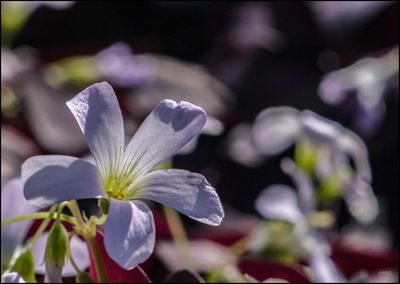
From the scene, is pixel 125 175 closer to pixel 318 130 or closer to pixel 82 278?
pixel 82 278

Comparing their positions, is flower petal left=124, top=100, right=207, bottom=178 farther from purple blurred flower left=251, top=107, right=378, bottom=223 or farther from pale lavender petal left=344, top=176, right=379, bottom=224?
pale lavender petal left=344, top=176, right=379, bottom=224

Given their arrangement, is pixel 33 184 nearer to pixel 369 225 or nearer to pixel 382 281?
pixel 382 281

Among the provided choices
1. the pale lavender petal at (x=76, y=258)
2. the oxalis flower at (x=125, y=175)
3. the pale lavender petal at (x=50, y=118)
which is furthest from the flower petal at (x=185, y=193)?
the pale lavender petal at (x=50, y=118)

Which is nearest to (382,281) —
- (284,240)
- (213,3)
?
(284,240)

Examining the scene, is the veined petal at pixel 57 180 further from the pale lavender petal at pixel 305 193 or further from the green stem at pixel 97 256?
the pale lavender petal at pixel 305 193

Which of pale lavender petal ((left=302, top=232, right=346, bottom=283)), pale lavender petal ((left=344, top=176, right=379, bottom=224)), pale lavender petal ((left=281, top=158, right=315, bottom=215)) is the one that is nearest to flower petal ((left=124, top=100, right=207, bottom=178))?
pale lavender petal ((left=302, top=232, right=346, bottom=283))

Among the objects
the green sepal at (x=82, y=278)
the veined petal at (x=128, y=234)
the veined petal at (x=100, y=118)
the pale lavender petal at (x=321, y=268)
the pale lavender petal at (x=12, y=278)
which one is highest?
the veined petal at (x=100, y=118)

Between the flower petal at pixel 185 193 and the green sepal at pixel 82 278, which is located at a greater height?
the flower petal at pixel 185 193
